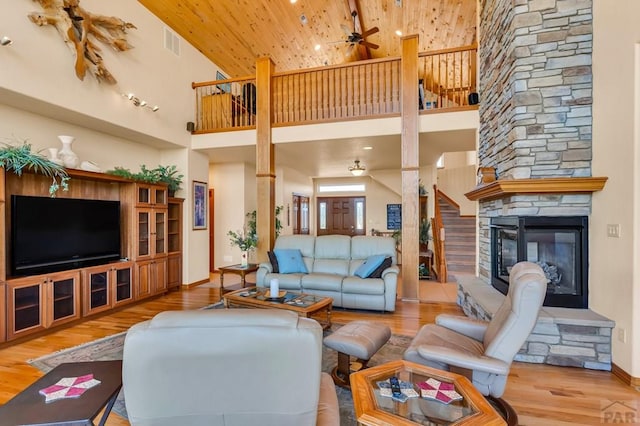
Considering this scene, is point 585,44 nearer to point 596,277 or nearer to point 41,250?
point 596,277

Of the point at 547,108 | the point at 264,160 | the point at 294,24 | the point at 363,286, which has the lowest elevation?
the point at 363,286

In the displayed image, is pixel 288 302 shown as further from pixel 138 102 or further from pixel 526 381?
pixel 138 102

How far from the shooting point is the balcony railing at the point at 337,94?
5.10 meters

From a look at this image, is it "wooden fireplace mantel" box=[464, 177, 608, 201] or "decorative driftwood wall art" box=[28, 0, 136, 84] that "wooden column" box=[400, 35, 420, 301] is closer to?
"wooden fireplace mantel" box=[464, 177, 608, 201]

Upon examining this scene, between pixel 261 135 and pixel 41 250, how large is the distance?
3.39m

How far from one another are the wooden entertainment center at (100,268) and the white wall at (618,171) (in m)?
5.50

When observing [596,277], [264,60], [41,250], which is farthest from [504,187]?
[41,250]

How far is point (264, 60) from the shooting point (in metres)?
5.57

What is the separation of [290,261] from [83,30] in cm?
396

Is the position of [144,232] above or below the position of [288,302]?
above

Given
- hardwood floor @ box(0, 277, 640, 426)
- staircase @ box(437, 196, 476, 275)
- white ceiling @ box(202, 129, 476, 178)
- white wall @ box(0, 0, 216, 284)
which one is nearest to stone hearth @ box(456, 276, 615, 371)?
hardwood floor @ box(0, 277, 640, 426)

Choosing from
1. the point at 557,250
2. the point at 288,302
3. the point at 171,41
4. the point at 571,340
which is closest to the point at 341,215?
the point at 171,41

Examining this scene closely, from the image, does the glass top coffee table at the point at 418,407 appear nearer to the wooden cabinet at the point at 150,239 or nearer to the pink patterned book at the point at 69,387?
the pink patterned book at the point at 69,387

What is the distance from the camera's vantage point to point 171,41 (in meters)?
5.46
